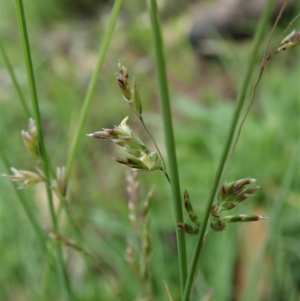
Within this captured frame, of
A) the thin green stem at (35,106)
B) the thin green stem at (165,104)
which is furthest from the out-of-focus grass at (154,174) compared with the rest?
the thin green stem at (165,104)

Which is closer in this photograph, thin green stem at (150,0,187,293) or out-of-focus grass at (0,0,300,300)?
thin green stem at (150,0,187,293)

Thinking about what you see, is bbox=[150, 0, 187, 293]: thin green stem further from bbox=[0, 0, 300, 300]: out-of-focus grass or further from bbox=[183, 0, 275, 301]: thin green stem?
bbox=[0, 0, 300, 300]: out-of-focus grass

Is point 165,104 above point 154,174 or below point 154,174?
above

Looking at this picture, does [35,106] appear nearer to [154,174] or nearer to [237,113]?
[237,113]

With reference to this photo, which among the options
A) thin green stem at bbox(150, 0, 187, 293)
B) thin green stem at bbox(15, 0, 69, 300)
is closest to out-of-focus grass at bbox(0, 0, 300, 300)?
thin green stem at bbox(15, 0, 69, 300)

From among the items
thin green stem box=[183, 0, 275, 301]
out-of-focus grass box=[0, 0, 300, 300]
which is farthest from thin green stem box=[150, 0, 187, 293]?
out-of-focus grass box=[0, 0, 300, 300]

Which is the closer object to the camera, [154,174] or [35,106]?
[35,106]

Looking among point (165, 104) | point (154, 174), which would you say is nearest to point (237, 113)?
point (165, 104)

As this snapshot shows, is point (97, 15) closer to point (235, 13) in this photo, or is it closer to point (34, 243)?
point (235, 13)
